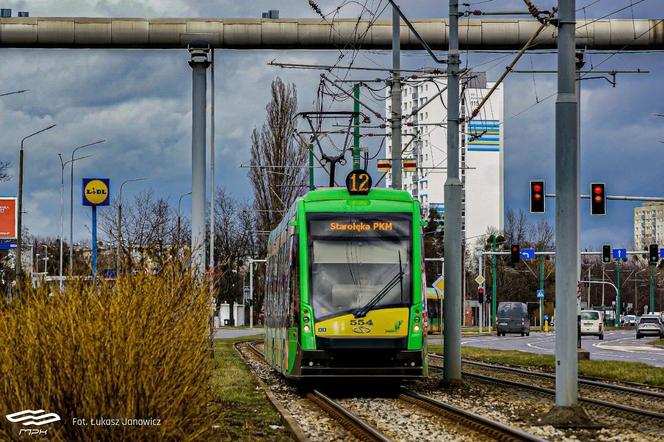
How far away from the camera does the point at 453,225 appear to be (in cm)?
2309

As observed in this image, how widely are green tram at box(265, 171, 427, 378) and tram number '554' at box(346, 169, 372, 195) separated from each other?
0.08m

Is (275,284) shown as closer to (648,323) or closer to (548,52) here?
(548,52)

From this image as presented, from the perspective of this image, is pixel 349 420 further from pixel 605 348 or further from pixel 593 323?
pixel 593 323

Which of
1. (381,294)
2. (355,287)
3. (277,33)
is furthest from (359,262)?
(277,33)

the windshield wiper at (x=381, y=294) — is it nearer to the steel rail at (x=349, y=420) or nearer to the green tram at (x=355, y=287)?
the green tram at (x=355, y=287)

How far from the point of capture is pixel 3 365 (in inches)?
399

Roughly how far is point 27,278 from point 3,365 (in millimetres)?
1528

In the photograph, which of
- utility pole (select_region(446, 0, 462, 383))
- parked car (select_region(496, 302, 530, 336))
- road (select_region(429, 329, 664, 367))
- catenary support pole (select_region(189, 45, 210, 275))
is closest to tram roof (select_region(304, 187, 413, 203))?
utility pole (select_region(446, 0, 462, 383))

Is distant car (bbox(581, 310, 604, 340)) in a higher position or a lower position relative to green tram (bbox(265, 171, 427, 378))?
lower

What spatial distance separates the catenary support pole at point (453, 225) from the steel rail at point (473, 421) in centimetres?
219

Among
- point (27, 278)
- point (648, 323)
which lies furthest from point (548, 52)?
point (648, 323)

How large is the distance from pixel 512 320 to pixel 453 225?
56326 millimetres

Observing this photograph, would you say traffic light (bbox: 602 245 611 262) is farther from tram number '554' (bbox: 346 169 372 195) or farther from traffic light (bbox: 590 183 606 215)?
tram number '554' (bbox: 346 169 372 195)

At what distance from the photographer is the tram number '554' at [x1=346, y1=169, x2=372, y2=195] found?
21.4m
